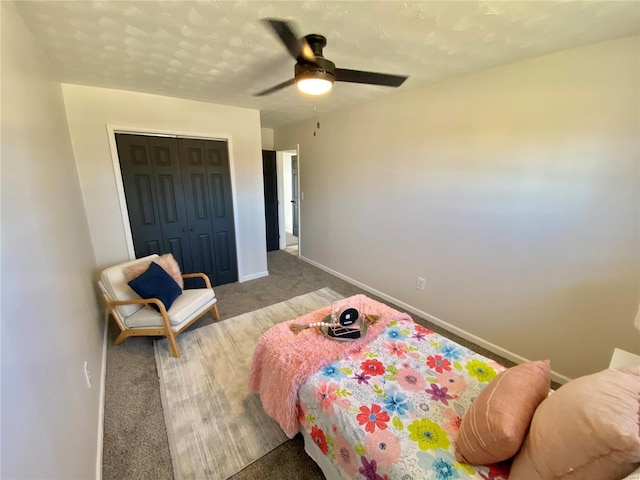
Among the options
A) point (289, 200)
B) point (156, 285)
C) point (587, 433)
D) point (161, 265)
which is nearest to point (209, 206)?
point (161, 265)

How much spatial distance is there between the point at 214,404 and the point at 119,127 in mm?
2847

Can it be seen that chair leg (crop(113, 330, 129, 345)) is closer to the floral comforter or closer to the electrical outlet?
the electrical outlet

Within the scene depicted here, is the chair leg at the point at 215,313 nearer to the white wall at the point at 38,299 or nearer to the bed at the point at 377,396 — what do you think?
the white wall at the point at 38,299

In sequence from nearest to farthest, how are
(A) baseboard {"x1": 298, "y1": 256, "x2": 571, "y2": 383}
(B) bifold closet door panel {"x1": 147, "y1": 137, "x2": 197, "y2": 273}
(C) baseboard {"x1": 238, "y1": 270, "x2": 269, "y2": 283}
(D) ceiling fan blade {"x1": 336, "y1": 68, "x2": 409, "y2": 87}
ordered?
1. (D) ceiling fan blade {"x1": 336, "y1": 68, "x2": 409, "y2": 87}
2. (A) baseboard {"x1": 298, "y1": 256, "x2": 571, "y2": 383}
3. (B) bifold closet door panel {"x1": 147, "y1": 137, "x2": 197, "y2": 273}
4. (C) baseboard {"x1": 238, "y1": 270, "x2": 269, "y2": 283}

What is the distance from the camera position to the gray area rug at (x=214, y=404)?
153cm

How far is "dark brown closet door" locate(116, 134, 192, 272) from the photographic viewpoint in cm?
295

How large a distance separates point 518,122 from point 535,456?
2.17 m

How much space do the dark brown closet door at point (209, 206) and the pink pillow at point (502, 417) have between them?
133 inches

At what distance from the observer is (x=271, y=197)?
5172mm

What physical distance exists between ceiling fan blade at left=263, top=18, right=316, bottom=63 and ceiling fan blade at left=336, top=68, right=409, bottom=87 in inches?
8.1

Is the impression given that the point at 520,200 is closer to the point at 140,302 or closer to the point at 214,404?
the point at 214,404

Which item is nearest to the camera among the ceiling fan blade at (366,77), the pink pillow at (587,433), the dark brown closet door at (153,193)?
the pink pillow at (587,433)

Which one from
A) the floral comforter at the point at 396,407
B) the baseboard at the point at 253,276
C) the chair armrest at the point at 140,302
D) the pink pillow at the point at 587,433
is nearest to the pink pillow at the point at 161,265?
the chair armrest at the point at 140,302

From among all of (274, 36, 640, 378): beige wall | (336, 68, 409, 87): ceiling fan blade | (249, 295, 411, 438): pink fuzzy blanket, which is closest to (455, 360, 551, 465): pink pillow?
(249, 295, 411, 438): pink fuzzy blanket
